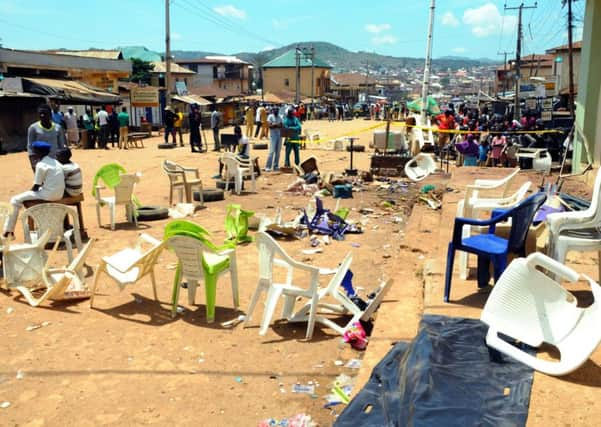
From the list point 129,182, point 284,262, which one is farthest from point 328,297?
point 129,182

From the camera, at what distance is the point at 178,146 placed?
24.3 meters

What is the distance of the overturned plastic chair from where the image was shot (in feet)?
46.2

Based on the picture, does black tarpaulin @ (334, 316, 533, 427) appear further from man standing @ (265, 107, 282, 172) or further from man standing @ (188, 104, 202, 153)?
man standing @ (188, 104, 202, 153)

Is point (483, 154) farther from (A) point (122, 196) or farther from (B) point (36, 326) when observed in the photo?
(B) point (36, 326)

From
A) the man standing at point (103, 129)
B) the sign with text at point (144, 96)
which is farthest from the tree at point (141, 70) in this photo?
the man standing at point (103, 129)

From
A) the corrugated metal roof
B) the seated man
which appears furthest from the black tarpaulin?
the corrugated metal roof


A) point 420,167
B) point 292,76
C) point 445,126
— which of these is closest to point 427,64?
point 445,126

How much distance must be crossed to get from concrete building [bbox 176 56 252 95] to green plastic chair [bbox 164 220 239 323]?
7707cm

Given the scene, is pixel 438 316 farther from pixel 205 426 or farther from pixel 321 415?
pixel 205 426

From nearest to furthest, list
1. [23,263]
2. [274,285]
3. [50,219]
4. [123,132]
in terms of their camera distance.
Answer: [274,285] < [23,263] < [50,219] < [123,132]

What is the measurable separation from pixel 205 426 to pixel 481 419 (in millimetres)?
1889

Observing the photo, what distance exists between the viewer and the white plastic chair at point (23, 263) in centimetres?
609

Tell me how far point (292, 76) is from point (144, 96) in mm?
60764

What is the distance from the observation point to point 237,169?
41.7ft
